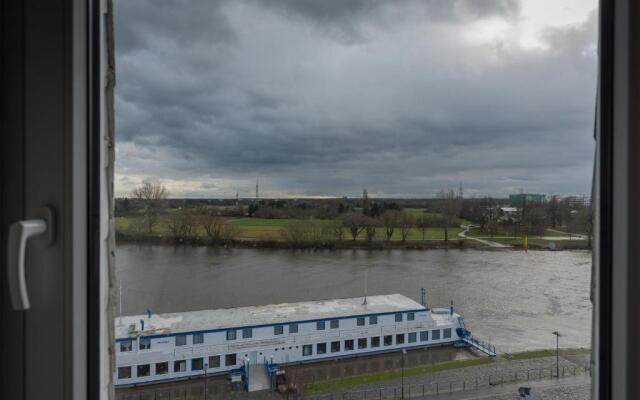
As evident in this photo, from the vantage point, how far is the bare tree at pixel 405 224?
101 cm

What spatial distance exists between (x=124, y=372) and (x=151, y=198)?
423mm

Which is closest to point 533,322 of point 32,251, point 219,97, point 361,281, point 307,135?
point 361,281

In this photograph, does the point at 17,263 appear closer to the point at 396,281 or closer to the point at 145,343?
the point at 145,343

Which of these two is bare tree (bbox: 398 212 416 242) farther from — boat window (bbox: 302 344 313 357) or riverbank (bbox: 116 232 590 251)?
boat window (bbox: 302 344 313 357)

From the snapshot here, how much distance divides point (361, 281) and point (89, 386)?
64 centimetres

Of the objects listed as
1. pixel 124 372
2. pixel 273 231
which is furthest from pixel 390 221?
pixel 124 372

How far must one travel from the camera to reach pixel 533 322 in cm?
95

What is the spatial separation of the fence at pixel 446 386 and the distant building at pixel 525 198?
41 cm

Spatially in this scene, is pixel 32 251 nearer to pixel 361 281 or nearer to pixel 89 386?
pixel 89 386

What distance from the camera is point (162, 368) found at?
3.04 ft

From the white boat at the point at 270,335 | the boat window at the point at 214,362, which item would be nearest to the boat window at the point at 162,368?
the white boat at the point at 270,335

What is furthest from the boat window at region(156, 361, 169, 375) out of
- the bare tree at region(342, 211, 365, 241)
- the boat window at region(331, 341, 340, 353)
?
the bare tree at region(342, 211, 365, 241)

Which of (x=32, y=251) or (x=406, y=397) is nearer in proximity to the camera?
(x=32, y=251)

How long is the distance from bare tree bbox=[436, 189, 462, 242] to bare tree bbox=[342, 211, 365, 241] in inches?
8.0
